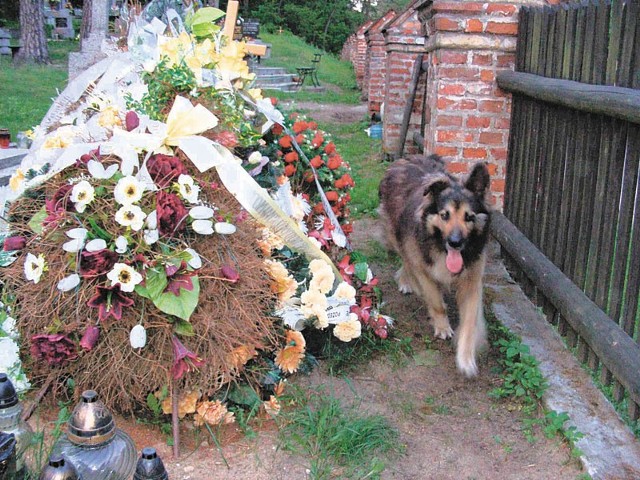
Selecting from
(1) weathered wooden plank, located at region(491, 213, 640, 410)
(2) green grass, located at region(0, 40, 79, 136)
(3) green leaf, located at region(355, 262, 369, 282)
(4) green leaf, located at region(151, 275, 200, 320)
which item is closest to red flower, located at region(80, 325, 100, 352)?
(4) green leaf, located at region(151, 275, 200, 320)

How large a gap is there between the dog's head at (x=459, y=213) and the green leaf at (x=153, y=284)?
5.79 feet

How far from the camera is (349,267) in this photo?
178 inches

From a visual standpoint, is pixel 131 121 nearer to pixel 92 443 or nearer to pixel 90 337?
pixel 90 337

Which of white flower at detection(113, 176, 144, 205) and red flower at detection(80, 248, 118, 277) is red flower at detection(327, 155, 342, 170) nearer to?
white flower at detection(113, 176, 144, 205)

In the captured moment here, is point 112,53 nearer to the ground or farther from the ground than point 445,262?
farther from the ground

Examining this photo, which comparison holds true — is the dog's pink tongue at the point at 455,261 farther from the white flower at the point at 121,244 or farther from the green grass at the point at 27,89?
the green grass at the point at 27,89

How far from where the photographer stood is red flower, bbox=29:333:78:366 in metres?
3.29

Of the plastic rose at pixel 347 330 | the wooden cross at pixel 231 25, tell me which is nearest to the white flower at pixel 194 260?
the plastic rose at pixel 347 330

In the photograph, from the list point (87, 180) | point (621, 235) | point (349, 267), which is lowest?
point (349, 267)

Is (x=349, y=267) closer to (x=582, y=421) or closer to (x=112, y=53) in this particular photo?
(x=582, y=421)

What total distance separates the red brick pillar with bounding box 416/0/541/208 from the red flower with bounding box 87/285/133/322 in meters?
3.34

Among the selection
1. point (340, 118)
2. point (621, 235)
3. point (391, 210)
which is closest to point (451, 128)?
point (391, 210)

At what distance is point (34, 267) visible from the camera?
3500mm

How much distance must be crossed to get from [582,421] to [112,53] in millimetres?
3674
